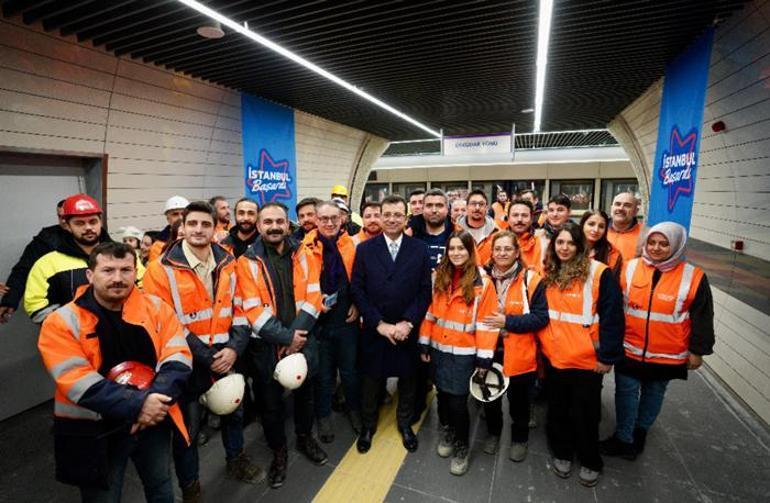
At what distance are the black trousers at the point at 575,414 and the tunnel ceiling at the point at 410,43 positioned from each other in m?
3.05

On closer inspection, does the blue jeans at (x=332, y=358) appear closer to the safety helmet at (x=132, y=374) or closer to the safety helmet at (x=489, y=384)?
the safety helmet at (x=489, y=384)

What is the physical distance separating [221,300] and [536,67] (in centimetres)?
463

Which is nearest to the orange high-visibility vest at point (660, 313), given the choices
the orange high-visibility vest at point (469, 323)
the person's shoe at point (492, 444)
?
the orange high-visibility vest at point (469, 323)

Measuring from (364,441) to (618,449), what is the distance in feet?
6.13

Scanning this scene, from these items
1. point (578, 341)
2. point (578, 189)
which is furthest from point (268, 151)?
point (578, 189)

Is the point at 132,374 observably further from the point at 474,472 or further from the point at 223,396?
the point at 474,472

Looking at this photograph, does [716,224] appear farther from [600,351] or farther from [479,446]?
[479,446]

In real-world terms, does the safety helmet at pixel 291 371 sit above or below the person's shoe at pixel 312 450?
above

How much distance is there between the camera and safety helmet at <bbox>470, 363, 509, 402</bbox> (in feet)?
7.96

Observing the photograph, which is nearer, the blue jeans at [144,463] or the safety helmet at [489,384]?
the blue jeans at [144,463]

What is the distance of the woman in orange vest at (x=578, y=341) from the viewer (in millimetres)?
2264

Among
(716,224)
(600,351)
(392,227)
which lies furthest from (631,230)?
(392,227)

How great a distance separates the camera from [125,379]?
164 centimetres

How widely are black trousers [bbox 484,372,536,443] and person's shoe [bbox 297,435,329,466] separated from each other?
127cm
